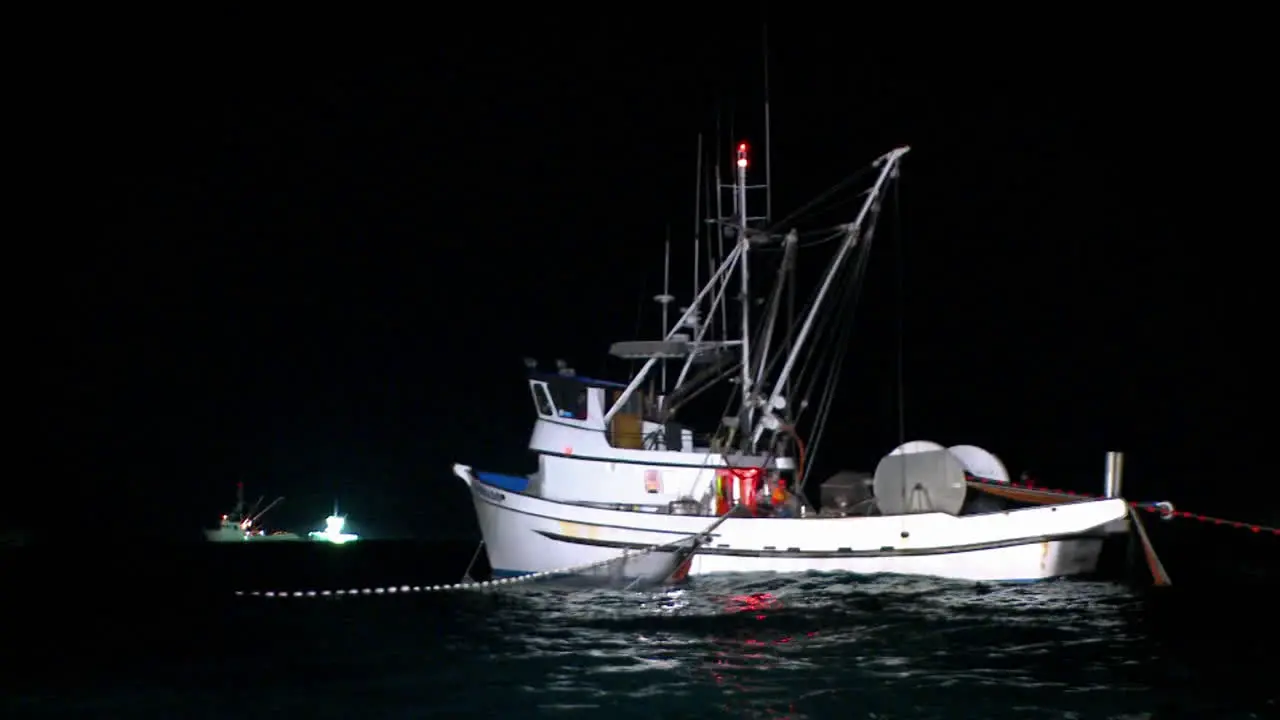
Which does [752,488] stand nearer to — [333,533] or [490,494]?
[490,494]

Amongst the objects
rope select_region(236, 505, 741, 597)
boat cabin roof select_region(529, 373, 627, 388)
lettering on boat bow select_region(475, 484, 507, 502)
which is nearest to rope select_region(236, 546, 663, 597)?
rope select_region(236, 505, 741, 597)

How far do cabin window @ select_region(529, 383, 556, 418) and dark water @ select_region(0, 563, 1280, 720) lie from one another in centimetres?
600

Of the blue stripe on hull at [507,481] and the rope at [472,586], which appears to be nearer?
the rope at [472,586]

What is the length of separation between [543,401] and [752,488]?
6.46 meters

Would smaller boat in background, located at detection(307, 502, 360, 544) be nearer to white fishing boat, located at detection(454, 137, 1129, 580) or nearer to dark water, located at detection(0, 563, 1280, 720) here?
white fishing boat, located at detection(454, 137, 1129, 580)

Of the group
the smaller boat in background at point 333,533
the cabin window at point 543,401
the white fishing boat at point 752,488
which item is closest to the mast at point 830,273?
the white fishing boat at point 752,488

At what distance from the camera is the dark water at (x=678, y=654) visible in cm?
1497

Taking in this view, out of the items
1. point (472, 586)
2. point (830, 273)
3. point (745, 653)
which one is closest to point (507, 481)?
point (472, 586)

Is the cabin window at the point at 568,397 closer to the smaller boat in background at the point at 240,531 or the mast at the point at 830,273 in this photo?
the mast at the point at 830,273

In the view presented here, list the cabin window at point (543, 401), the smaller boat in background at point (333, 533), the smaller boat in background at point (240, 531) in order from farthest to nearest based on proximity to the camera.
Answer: the smaller boat in background at point (333, 533) → the smaller boat in background at point (240, 531) → the cabin window at point (543, 401)

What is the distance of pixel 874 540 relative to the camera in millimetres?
25453

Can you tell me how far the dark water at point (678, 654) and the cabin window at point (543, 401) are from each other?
6.00 m

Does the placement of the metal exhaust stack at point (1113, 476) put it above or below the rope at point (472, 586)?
above

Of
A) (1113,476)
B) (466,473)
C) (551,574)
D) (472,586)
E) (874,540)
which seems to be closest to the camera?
(1113,476)
